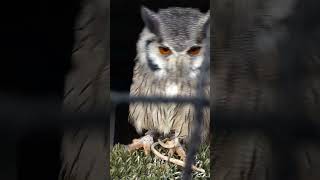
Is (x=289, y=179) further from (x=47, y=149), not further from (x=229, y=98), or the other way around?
(x=47, y=149)

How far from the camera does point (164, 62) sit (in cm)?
274

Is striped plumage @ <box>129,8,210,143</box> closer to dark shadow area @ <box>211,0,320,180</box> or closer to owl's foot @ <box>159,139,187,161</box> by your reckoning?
owl's foot @ <box>159,139,187,161</box>

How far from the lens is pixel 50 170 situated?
0.47 m

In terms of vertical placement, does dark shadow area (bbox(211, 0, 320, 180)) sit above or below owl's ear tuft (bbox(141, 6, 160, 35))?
below

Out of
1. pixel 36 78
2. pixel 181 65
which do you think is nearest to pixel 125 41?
pixel 181 65

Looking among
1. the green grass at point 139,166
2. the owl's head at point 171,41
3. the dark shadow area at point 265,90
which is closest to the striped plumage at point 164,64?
the owl's head at point 171,41

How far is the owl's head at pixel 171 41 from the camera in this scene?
2.60m

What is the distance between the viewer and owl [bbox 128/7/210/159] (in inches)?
102

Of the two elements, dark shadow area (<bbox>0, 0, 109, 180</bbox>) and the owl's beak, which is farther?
the owl's beak

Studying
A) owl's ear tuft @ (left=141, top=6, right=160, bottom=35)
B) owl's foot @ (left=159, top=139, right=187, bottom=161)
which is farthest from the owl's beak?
owl's foot @ (left=159, top=139, right=187, bottom=161)

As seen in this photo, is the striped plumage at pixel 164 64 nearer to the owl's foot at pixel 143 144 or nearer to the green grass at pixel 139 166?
the owl's foot at pixel 143 144

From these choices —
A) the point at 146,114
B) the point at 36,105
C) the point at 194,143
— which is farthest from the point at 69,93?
the point at 146,114

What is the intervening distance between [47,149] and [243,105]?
0.65 feet

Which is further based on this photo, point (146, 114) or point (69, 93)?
point (146, 114)
